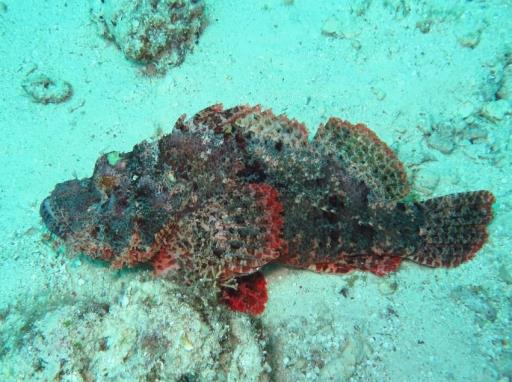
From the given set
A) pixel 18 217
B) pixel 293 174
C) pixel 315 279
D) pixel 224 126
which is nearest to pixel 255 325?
pixel 315 279

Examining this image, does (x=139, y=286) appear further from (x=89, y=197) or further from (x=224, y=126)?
(x=224, y=126)

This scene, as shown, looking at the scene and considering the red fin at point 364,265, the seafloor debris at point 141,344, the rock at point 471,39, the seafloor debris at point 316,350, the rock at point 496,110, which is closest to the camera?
the seafloor debris at point 141,344

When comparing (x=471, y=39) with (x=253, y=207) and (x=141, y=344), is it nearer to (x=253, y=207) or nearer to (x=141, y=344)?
(x=253, y=207)

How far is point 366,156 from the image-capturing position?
438cm

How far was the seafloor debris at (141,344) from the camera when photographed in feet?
11.0

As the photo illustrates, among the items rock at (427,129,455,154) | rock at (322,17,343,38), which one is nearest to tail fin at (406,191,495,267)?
rock at (427,129,455,154)

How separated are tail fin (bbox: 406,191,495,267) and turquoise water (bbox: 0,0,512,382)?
0.50ft

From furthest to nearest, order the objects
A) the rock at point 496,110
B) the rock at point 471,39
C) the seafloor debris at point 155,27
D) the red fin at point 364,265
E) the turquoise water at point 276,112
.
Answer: the seafloor debris at point 155,27 < the rock at point 471,39 < the rock at point 496,110 < the red fin at point 364,265 < the turquoise water at point 276,112

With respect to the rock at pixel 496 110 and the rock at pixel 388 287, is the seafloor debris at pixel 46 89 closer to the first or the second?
the rock at pixel 388 287

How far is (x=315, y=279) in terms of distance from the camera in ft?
15.0

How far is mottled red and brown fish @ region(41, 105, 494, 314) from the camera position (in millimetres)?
4012

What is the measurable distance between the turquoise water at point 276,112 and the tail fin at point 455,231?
0.50 ft

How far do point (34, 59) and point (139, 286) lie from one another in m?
5.44

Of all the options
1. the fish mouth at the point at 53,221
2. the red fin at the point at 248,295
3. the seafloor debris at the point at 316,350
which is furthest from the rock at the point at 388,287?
the fish mouth at the point at 53,221
